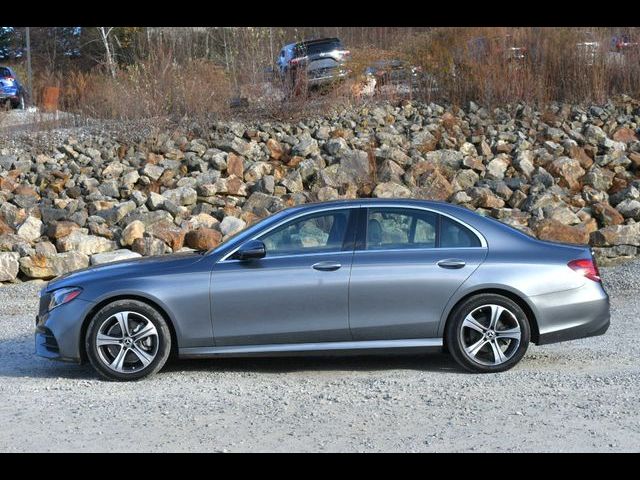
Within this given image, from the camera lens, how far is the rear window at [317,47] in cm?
2544

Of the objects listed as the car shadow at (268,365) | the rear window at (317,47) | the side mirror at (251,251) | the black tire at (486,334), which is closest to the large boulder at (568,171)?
the rear window at (317,47)

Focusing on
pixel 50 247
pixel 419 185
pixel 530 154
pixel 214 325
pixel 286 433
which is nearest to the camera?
pixel 286 433

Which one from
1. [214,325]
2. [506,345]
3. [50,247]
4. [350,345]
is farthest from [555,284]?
[50,247]

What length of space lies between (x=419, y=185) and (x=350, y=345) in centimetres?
1118

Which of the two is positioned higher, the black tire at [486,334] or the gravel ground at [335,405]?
the black tire at [486,334]

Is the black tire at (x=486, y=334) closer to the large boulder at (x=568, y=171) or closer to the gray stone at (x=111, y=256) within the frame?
the gray stone at (x=111, y=256)

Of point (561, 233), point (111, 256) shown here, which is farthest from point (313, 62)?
point (111, 256)

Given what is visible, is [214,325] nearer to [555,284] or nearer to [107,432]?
[107,432]

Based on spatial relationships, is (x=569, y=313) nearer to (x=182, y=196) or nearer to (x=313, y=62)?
(x=182, y=196)

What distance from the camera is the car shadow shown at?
8.72m

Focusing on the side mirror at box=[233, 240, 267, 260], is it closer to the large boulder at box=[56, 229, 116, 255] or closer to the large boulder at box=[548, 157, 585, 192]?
the large boulder at box=[56, 229, 116, 255]

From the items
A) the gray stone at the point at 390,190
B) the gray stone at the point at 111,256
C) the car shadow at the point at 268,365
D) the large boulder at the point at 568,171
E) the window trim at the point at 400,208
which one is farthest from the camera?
the large boulder at the point at 568,171

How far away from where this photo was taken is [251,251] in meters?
8.30

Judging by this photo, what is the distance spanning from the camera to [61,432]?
669 cm
